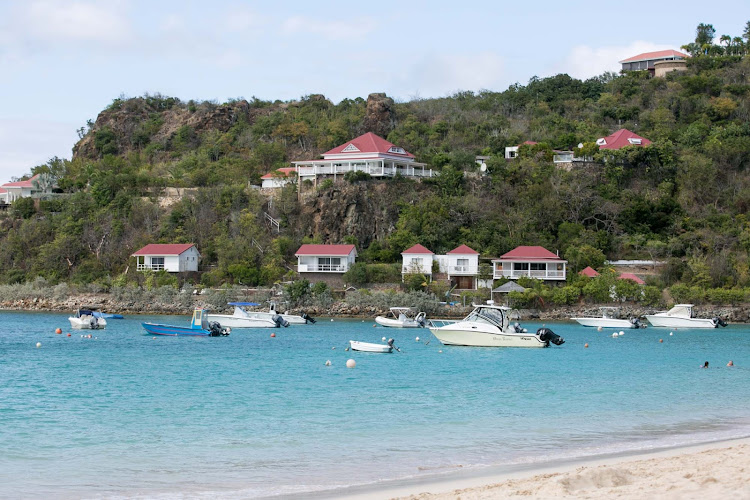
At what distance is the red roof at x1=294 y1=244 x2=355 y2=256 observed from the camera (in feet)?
198

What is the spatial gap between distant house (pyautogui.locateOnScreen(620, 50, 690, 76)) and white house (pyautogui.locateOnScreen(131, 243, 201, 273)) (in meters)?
62.6

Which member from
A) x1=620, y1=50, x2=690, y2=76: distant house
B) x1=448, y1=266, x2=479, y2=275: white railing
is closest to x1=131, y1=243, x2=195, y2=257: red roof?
x1=448, y1=266, x2=479, y2=275: white railing

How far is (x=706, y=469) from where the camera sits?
11625mm

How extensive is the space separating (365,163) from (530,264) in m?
18.3

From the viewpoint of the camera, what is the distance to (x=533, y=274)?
190 feet

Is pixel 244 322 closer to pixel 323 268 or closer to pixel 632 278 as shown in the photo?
pixel 323 268

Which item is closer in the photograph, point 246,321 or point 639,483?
point 639,483

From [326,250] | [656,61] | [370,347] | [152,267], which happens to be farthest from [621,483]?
[656,61]

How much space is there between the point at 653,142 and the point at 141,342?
50996 millimetres

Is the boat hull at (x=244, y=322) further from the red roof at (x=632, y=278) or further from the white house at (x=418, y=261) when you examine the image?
the red roof at (x=632, y=278)

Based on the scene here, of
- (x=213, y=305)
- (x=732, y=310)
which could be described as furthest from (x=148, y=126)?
(x=732, y=310)

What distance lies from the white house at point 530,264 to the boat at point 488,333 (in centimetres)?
2063

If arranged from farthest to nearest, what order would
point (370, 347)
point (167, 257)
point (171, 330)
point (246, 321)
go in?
point (167, 257) → point (246, 321) → point (171, 330) → point (370, 347)

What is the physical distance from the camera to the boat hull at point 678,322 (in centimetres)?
5131
